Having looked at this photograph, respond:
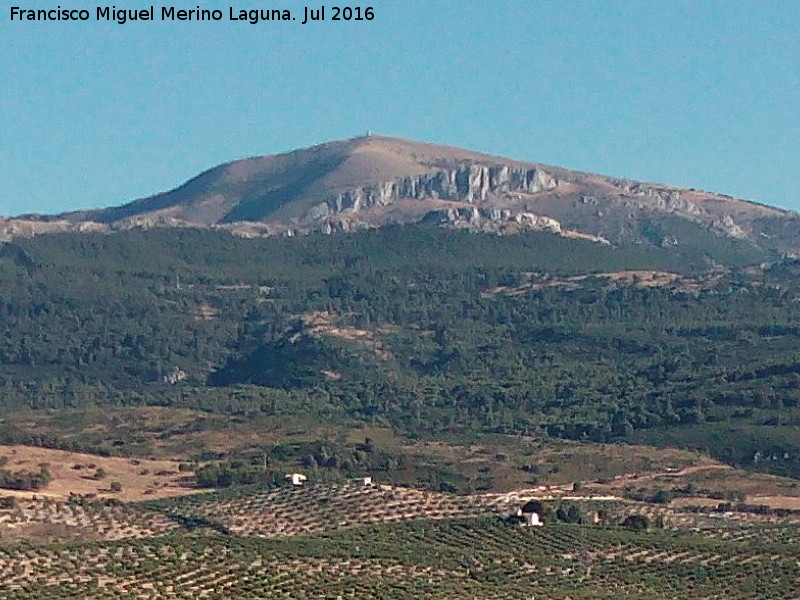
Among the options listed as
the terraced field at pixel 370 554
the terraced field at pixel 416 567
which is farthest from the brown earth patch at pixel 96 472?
the terraced field at pixel 416 567

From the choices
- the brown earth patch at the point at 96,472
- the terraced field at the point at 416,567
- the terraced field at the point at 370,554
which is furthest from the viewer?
the brown earth patch at the point at 96,472

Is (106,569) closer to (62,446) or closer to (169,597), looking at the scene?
(169,597)

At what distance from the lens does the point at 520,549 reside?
90375mm

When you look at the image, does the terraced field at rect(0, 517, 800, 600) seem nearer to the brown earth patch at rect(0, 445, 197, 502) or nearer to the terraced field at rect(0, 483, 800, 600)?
the terraced field at rect(0, 483, 800, 600)

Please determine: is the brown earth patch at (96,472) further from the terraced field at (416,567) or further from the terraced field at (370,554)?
the terraced field at (416,567)

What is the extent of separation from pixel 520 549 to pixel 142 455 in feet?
300

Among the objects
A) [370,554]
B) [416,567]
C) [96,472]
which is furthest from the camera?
[96,472]

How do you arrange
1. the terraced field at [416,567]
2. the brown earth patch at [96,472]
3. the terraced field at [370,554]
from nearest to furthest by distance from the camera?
the terraced field at [416,567] < the terraced field at [370,554] < the brown earth patch at [96,472]

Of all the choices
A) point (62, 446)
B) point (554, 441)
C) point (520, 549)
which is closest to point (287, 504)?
point (520, 549)

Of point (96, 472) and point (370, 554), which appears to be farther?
point (96, 472)

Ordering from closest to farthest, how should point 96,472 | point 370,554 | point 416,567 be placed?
point 416,567 → point 370,554 → point 96,472

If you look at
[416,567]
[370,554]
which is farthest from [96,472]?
[416,567]

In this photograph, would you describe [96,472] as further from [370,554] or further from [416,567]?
[416,567]

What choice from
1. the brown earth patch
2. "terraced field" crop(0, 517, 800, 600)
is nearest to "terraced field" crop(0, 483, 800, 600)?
"terraced field" crop(0, 517, 800, 600)
